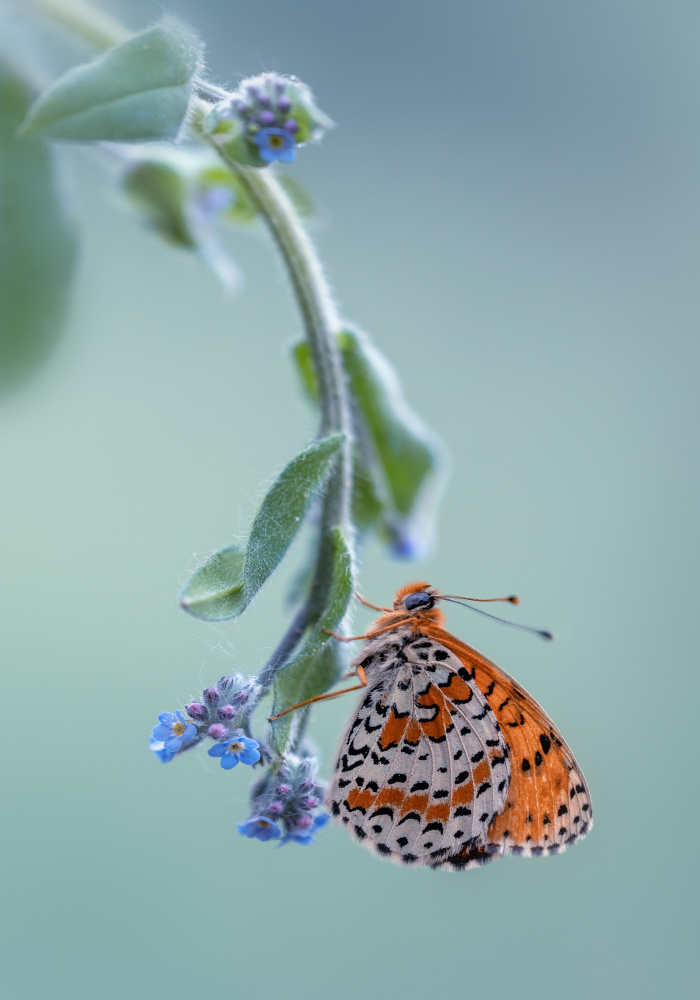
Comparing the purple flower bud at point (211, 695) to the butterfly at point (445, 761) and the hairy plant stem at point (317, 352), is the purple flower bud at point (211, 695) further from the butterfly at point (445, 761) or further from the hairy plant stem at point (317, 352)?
the butterfly at point (445, 761)

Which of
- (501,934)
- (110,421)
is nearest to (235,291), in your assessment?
(110,421)

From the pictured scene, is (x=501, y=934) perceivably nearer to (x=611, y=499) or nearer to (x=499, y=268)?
(x=611, y=499)

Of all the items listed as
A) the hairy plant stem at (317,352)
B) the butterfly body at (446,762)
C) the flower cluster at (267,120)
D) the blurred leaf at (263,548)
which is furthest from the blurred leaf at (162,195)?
the butterfly body at (446,762)

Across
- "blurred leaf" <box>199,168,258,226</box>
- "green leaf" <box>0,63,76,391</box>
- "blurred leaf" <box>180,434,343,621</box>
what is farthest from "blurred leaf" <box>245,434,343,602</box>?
"green leaf" <box>0,63,76,391</box>

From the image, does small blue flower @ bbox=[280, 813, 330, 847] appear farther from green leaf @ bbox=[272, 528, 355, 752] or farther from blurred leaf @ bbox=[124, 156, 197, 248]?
blurred leaf @ bbox=[124, 156, 197, 248]

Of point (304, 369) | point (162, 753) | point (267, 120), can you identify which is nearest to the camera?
point (162, 753)

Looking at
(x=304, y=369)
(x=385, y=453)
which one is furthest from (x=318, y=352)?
(x=385, y=453)

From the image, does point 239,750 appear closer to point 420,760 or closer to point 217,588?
point 217,588

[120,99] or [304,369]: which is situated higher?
[120,99]

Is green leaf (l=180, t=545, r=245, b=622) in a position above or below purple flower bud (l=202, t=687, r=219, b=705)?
above
